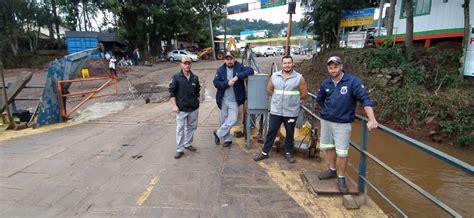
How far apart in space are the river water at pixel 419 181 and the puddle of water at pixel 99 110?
7.34 m

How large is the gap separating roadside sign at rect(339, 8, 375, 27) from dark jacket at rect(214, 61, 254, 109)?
1419 centimetres

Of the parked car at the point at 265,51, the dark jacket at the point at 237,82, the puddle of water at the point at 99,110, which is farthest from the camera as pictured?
the parked car at the point at 265,51

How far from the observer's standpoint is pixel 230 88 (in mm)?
5113

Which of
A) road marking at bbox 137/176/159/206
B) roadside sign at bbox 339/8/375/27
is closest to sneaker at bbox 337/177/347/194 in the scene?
road marking at bbox 137/176/159/206

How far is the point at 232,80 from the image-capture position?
4.86 m

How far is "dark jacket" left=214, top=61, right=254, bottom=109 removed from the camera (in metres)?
4.95

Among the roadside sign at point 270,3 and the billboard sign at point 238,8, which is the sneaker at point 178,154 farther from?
the billboard sign at point 238,8

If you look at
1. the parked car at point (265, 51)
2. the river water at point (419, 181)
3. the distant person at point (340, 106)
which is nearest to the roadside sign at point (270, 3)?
the river water at point (419, 181)

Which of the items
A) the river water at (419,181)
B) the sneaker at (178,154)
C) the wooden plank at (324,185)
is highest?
the wooden plank at (324,185)

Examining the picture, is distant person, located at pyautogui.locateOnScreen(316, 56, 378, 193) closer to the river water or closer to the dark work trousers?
the dark work trousers

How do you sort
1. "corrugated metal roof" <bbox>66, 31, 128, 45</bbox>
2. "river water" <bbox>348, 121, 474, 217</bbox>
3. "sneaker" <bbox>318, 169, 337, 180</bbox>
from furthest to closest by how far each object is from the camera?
"corrugated metal roof" <bbox>66, 31, 128, 45</bbox>, "river water" <bbox>348, 121, 474, 217</bbox>, "sneaker" <bbox>318, 169, 337, 180</bbox>

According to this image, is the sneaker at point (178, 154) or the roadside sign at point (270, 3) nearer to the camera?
the sneaker at point (178, 154)

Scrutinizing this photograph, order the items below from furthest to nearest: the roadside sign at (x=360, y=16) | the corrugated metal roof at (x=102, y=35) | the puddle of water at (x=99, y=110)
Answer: the corrugated metal roof at (x=102, y=35)
the roadside sign at (x=360, y=16)
the puddle of water at (x=99, y=110)

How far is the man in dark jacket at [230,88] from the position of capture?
16.3 ft
